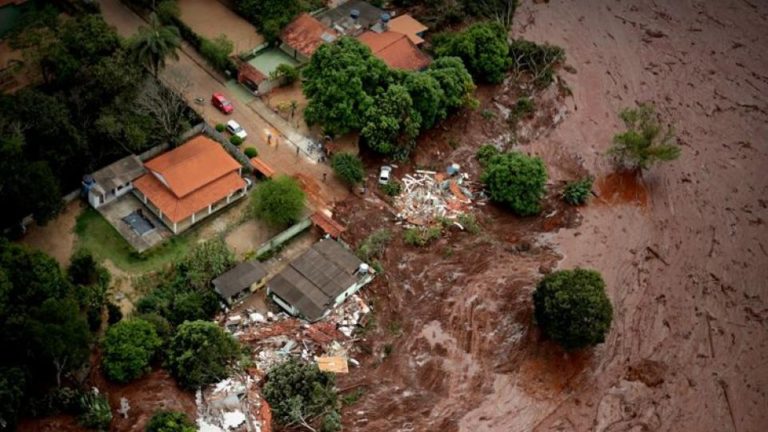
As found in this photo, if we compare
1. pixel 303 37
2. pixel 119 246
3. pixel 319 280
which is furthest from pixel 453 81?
pixel 119 246

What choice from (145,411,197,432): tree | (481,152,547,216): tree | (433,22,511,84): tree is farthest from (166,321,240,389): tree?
(433,22,511,84): tree

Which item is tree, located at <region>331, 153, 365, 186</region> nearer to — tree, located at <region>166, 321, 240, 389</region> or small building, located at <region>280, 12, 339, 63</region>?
small building, located at <region>280, 12, 339, 63</region>

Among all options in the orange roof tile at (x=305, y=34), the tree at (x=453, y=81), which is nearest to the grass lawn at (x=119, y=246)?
the orange roof tile at (x=305, y=34)

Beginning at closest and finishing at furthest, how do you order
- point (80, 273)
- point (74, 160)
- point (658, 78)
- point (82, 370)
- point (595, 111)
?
point (82, 370) < point (80, 273) < point (74, 160) < point (595, 111) < point (658, 78)

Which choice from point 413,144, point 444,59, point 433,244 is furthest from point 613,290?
point 444,59

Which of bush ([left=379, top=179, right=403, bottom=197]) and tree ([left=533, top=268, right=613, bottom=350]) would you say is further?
bush ([left=379, top=179, right=403, bottom=197])

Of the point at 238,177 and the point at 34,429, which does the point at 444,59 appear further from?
the point at 34,429

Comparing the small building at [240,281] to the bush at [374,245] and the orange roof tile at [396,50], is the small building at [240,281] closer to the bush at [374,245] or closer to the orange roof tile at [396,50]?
the bush at [374,245]
